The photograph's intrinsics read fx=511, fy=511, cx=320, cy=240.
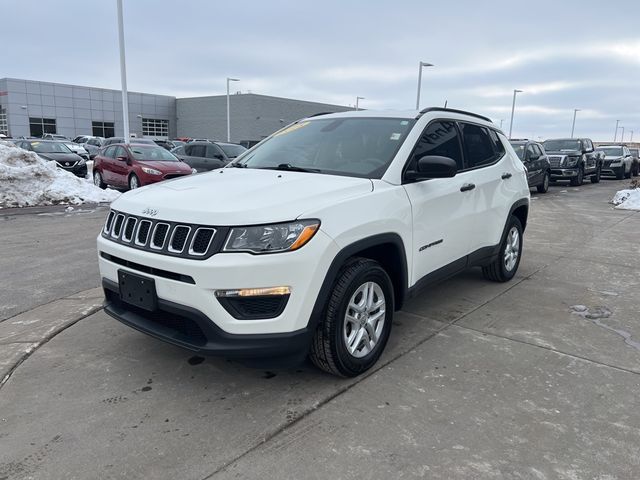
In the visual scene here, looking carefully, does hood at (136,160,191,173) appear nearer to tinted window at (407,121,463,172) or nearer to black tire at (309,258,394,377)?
tinted window at (407,121,463,172)

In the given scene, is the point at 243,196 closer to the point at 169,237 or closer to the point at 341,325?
the point at 169,237

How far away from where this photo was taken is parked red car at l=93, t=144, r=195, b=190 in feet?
46.9

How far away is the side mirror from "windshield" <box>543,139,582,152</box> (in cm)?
2040

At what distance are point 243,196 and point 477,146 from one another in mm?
2909

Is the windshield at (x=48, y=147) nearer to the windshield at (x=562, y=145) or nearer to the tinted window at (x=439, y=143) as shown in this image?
the tinted window at (x=439, y=143)

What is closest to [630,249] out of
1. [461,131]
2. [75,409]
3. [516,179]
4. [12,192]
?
[516,179]

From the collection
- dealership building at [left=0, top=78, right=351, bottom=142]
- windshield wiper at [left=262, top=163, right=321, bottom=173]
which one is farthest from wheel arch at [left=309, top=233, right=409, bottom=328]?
dealership building at [left=0, top=78, right=351, bottom=142]

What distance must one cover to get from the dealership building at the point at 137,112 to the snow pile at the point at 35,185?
46.0 metres

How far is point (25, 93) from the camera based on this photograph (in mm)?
56938

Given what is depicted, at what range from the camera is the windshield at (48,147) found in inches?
725

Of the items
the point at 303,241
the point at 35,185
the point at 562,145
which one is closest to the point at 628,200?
the point at 562,145

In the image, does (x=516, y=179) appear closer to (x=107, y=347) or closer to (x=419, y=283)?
(x=419, y=283)

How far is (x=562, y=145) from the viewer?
21891 mm

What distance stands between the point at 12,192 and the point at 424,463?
1256 cm
